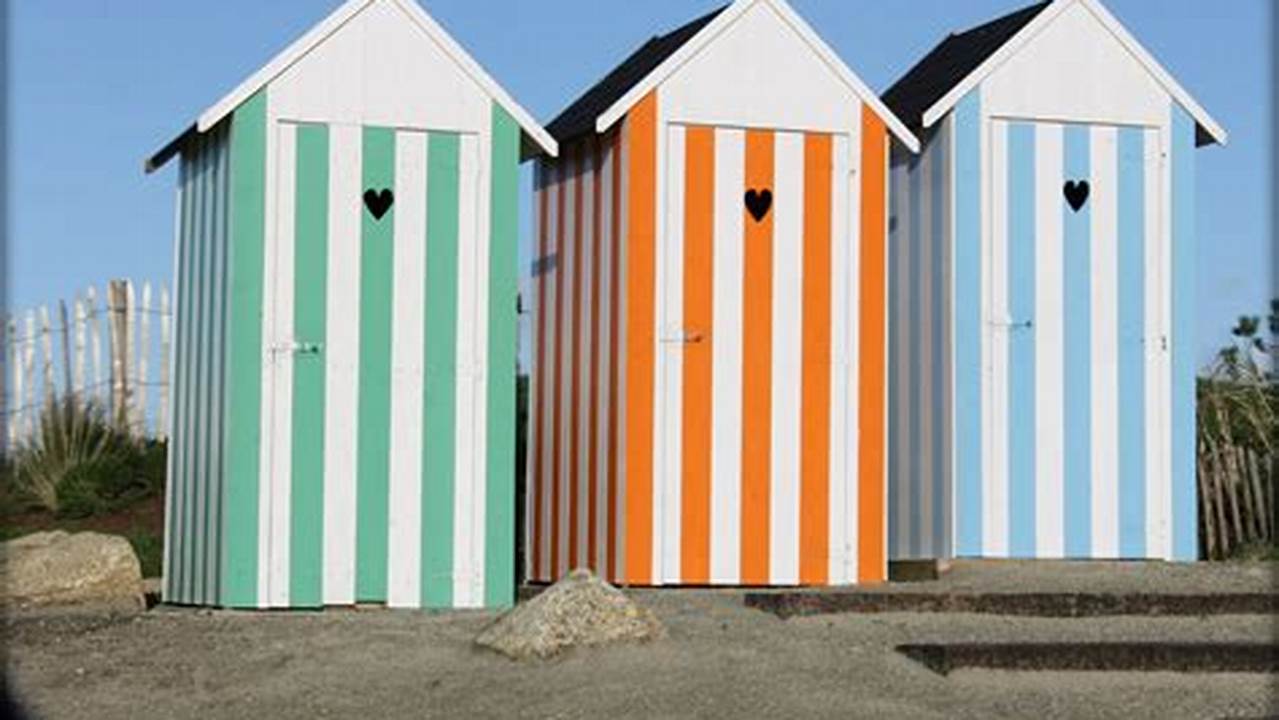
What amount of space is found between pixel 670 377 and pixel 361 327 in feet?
6.58

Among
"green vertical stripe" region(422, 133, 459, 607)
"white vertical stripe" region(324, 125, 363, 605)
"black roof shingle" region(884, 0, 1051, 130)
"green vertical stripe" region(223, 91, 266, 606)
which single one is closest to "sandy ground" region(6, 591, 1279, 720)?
"green vertical stripe" region(223, 91, 266, 606)

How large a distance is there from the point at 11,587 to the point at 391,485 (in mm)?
2068

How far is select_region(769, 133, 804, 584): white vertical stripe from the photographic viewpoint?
13.2 meters

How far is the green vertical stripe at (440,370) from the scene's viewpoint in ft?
39.7

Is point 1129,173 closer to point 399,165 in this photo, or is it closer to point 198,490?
point 399,165

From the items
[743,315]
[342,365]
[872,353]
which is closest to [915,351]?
[872,353]

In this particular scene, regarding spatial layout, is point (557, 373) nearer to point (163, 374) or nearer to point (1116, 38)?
point (1116, 38)

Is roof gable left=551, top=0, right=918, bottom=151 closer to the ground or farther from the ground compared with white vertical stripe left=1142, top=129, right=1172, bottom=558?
farther from the ground

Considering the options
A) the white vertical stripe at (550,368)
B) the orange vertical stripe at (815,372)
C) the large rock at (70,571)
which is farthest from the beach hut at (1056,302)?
the large rock at (70,571)

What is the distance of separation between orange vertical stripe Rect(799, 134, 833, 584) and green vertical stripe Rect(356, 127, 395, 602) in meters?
2.63

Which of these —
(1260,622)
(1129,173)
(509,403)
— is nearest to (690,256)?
(509,403)

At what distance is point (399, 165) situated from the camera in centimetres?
1223

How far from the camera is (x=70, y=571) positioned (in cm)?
1180

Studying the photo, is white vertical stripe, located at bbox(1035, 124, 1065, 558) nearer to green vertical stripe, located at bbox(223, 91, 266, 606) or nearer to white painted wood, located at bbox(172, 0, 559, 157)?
white painted wood, located at bbox(172, 0, 559, 157)
